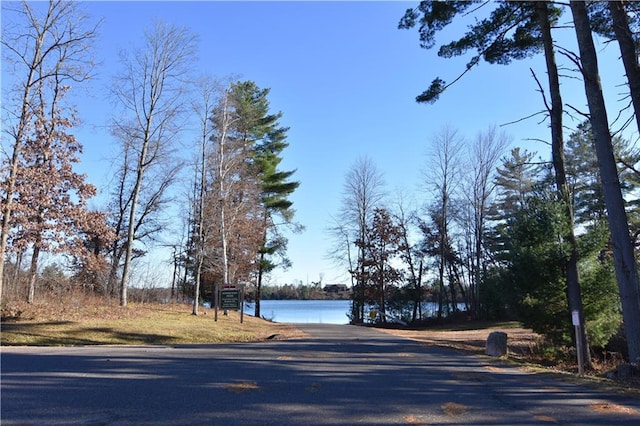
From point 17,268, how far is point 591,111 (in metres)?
23.6

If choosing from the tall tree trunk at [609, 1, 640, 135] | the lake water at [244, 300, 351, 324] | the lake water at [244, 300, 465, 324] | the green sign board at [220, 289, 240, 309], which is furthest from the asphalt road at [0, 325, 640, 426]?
the lake water at [244, 300, 351, 324]

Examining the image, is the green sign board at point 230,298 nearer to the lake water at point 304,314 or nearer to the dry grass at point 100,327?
the dry grass at point 100,327

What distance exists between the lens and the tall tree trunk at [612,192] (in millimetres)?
10281

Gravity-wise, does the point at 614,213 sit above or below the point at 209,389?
above

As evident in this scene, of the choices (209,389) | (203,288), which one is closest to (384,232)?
(203,288)

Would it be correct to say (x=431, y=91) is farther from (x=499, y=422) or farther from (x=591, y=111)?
(x=499, y=422)

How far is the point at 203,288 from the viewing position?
1630 inches

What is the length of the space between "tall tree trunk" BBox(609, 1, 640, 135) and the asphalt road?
6.48m

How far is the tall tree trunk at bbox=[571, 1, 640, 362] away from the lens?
10.3 metres

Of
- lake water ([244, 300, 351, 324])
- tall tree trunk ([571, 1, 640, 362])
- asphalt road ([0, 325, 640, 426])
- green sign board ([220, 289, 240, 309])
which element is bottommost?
lake water ([244, 300, 351, 324])

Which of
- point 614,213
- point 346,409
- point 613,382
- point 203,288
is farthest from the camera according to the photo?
point 203,288

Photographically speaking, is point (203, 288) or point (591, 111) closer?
point (591, 111)

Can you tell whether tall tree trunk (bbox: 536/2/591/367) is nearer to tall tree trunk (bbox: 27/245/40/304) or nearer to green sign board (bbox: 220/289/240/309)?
green sign board (bbox: 220/289/240/309)

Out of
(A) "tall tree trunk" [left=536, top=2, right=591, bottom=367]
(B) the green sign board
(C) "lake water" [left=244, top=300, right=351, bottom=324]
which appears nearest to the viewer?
(A) "tall tree trunk" [left=536, top=2, right=591, bottom=367]
